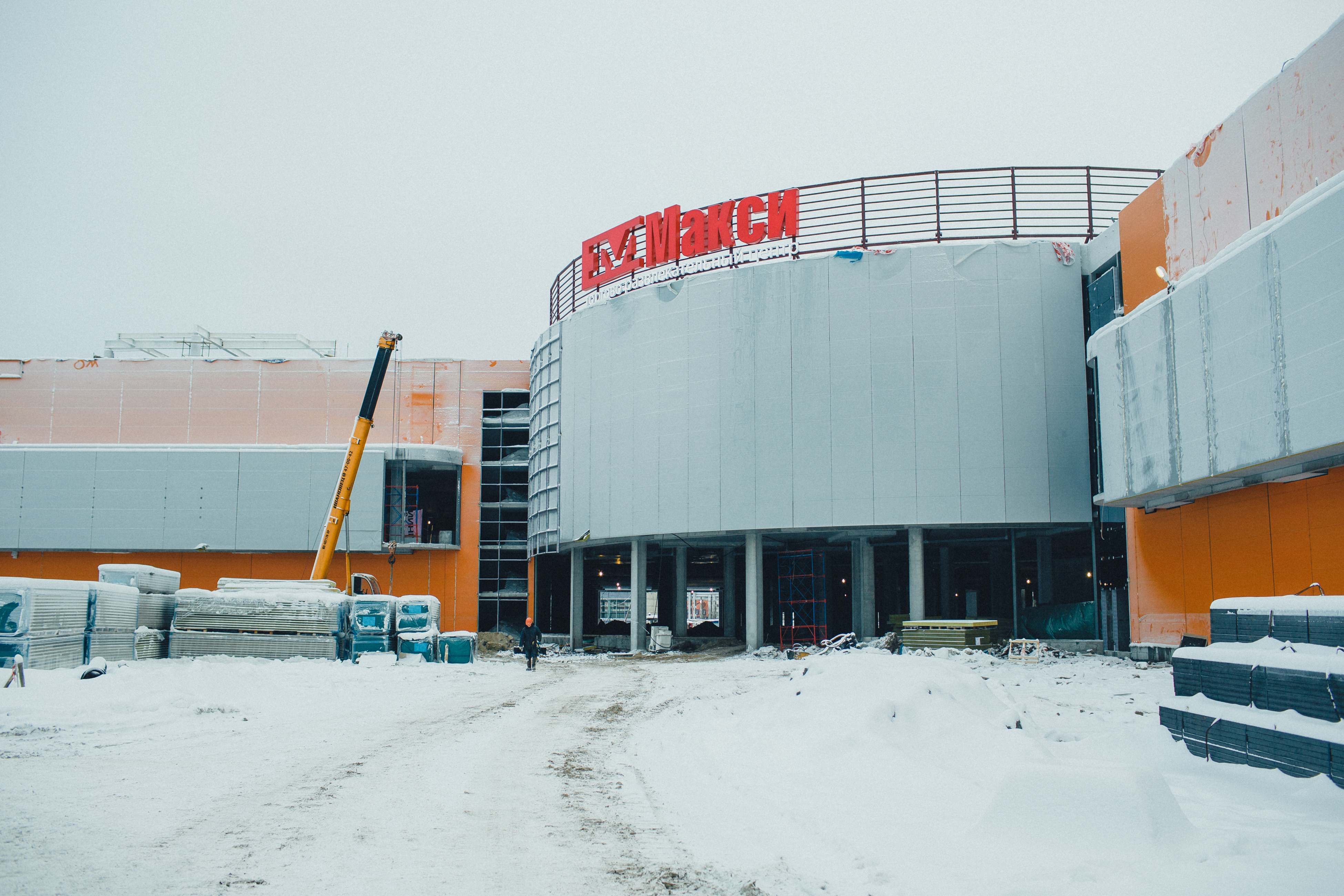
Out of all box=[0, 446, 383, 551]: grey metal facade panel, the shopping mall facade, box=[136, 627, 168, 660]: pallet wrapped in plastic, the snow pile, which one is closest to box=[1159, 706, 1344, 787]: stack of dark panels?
the snow pile

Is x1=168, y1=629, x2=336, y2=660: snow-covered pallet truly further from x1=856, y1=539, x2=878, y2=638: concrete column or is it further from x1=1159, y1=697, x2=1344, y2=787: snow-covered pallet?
x1=1159, y1=697, x2=1344, y2=787: snow-covered pallet

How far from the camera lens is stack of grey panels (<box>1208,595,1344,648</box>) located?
8344 mm

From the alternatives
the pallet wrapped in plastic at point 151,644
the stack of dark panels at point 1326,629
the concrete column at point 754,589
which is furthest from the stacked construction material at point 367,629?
the stack of dark panels at point 1326,629

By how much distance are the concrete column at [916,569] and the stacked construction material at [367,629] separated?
1626 cm

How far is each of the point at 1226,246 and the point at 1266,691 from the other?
12857 mm

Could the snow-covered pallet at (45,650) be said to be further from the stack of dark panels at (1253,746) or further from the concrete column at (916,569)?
the concrete column at (916,569)

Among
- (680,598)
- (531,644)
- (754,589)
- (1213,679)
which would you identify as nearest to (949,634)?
(754,589)

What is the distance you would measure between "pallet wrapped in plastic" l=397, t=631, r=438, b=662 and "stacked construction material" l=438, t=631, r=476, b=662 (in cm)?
47

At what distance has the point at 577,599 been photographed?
1581 inches

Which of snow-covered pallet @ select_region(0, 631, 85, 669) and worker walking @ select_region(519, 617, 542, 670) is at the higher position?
snow-covered pallet @ select_region(0, 631, 85, 669)

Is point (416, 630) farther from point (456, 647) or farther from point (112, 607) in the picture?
point (112, 607)

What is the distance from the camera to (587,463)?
36.4m

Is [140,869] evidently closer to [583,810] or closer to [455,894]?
[455,894]

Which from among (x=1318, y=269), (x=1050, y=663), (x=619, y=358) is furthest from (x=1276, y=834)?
(x=619, y=358)
